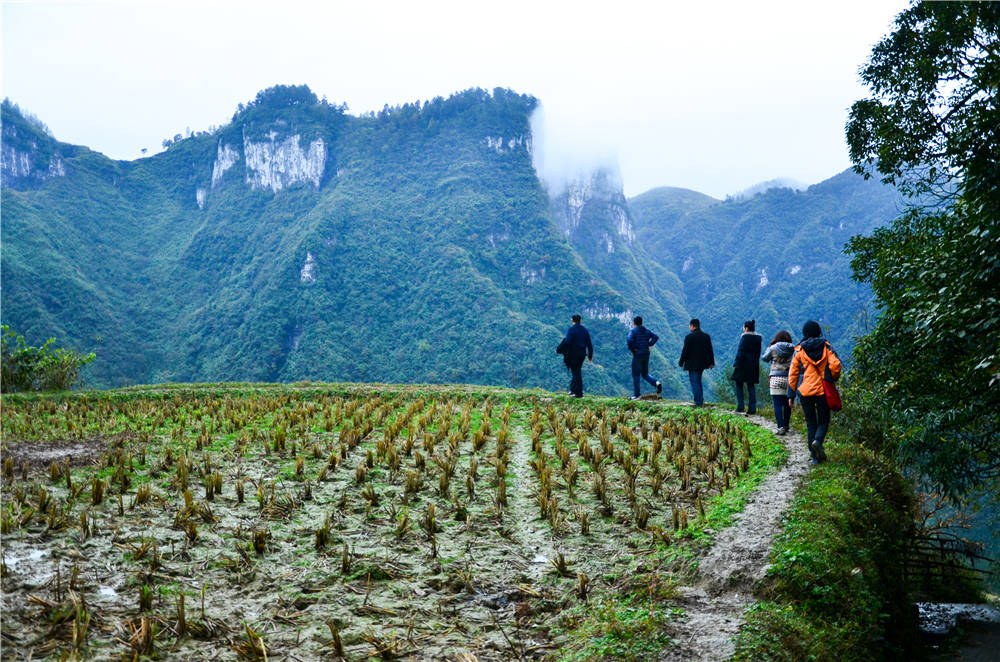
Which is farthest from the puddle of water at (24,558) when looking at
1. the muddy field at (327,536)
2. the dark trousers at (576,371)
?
the dark trousers at (576,371)

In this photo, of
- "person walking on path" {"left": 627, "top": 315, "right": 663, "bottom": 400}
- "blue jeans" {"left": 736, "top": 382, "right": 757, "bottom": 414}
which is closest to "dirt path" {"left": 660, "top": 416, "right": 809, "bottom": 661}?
"blue jeans" {"left": 736, "top": 382, "right": 757, "bottom": 414}

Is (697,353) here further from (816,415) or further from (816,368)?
(816,368)

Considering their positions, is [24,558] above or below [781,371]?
below

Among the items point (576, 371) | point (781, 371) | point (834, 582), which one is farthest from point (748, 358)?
point (834, 582)

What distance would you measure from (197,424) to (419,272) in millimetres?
102424

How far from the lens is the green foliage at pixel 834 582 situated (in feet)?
13.7

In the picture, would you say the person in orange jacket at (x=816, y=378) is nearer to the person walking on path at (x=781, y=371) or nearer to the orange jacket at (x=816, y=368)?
the orange jacket at (x=816, y=368)

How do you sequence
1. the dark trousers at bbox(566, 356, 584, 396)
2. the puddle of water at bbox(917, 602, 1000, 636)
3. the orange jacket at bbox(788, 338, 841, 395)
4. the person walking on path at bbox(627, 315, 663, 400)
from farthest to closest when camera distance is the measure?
the dark trousers at bbox(566, 356, 584, 396) < the person walking on path at bbox(627, 315, 663, 400) < the puddle of water at bbox(917, 602, 1000, 636) < the orange jacket at bbox(788, 338, 841, 395)

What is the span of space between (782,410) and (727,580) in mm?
6488

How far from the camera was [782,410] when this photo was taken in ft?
35.1

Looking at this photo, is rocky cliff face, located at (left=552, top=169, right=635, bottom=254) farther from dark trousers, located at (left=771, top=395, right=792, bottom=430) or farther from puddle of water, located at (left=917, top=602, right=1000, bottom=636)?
dark trousers, located at (left=771, top=395, right=792, bottom=430)

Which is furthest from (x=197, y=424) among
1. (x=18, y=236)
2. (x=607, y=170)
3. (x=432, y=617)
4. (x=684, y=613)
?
(x=607, y=170)

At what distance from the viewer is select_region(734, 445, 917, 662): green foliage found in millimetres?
4188

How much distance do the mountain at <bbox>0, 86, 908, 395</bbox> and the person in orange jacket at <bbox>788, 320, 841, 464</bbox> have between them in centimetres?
6733
